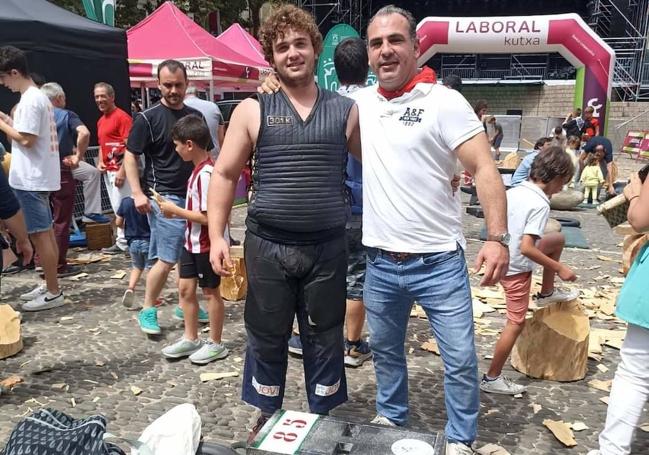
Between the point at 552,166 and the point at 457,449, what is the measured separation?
1.89 meters

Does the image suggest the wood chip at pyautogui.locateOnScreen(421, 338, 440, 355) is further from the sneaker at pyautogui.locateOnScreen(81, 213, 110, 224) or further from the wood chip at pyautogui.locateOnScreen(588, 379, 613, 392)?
the sneaker at pyautogui.locateOnScreen(81, 213, 110, 224)

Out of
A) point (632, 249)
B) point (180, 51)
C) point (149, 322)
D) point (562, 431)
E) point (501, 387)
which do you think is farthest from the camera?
point (180, 51)

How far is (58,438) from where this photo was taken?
2199 mm

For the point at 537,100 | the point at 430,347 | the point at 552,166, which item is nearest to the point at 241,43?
the point at 430,347

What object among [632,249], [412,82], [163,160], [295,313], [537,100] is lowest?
[295,313]

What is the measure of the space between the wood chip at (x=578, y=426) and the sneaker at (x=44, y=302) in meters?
4.51

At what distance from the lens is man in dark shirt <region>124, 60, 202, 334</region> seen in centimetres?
420

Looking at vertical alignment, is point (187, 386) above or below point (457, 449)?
below

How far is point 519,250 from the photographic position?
11.2 feet

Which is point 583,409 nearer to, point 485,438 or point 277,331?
point 485,438

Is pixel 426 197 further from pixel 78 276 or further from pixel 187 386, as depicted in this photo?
pixel 78 276

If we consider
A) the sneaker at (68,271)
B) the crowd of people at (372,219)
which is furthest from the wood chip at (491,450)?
the sneaker at (68,271)

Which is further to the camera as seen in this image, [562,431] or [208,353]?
[208,353]

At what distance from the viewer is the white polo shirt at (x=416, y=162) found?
7.86 feet
